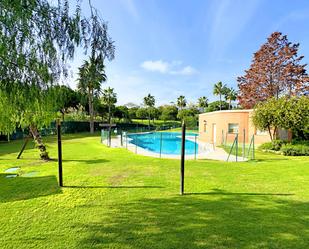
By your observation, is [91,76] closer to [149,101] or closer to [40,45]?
[40,45]

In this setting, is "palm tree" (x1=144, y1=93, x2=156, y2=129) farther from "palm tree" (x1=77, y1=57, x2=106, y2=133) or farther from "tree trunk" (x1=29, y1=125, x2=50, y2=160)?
"palm tree" (x1=77, y1=57, x2=106, y2=133)

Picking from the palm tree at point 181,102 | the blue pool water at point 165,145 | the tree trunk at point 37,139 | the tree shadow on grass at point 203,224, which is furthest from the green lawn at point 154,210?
the palm tree at point 181,102

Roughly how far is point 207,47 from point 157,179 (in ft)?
38.3

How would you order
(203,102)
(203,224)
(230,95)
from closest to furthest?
(203,224) < (230,95) < (203,102)

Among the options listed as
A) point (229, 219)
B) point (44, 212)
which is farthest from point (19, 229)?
point (229, 219)

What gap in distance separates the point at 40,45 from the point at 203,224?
12.8ft

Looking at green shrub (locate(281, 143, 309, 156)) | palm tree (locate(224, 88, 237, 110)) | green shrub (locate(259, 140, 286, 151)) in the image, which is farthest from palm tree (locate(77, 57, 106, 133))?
palm tree (locate(224, 88, 237, 110))

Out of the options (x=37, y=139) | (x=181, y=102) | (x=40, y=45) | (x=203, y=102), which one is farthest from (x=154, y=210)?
(x=203, y=102)

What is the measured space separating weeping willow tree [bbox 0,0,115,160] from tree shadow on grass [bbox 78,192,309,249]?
2.39m

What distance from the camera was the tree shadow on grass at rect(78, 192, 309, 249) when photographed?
10.4ft

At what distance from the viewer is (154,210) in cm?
443

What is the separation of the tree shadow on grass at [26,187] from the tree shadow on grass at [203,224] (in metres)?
2.32

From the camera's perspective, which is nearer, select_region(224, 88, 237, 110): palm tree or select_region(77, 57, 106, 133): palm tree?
select_region(77, 57, 106, 133): palm tree

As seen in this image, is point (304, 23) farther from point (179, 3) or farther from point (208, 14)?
point (179, 3)
